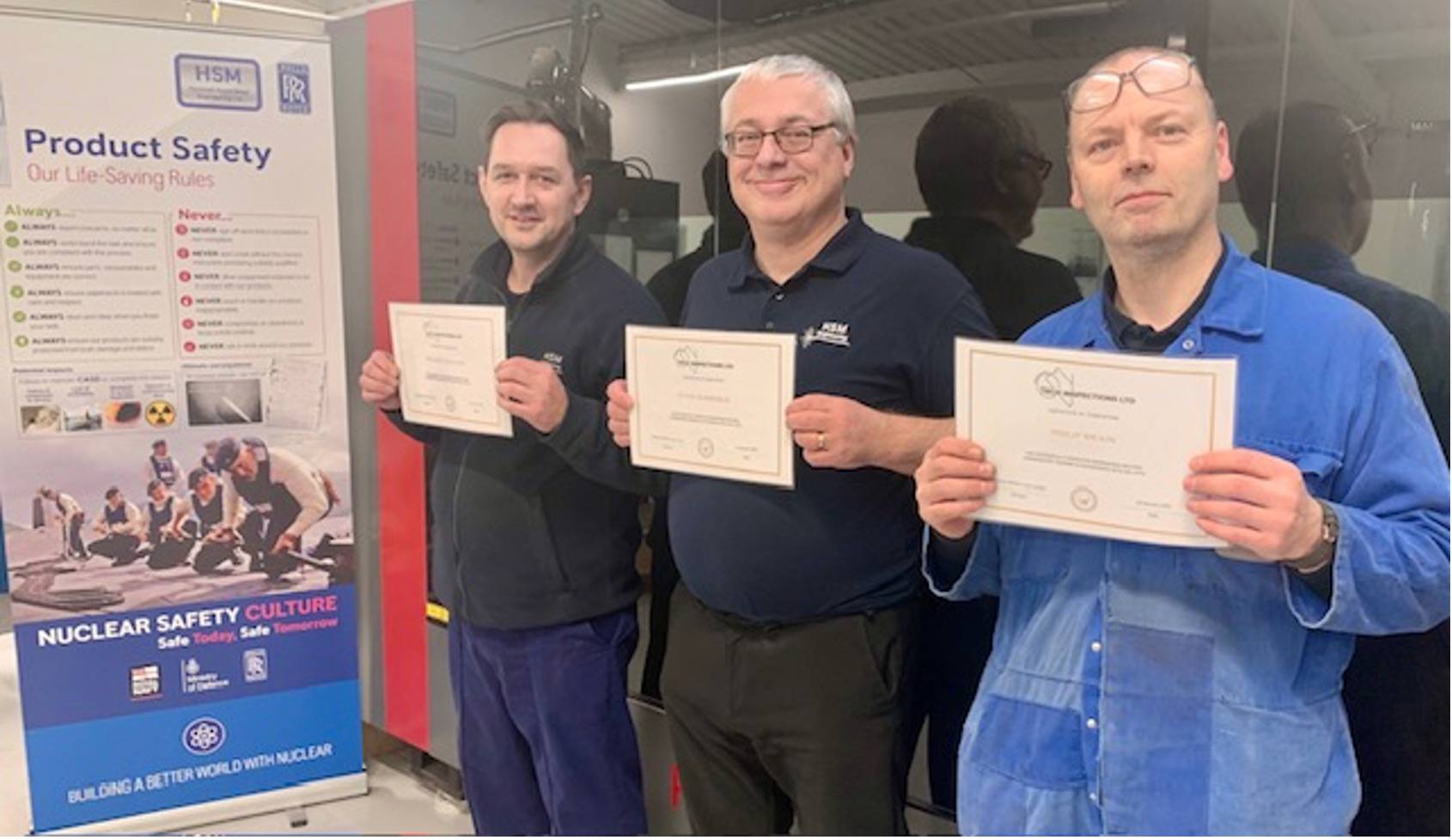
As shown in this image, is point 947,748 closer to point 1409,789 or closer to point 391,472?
point 1409,789

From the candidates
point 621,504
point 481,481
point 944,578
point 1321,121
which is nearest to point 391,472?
point 481,481

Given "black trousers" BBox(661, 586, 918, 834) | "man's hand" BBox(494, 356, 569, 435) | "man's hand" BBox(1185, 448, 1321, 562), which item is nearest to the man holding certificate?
"man's hand" BBox(1185, 448, 1321, 562)

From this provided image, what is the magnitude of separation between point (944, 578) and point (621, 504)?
2.92 ft

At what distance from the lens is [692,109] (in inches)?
88.6

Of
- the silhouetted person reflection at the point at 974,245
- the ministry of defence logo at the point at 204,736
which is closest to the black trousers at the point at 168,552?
the ministry of defence logo at the point at 204,736

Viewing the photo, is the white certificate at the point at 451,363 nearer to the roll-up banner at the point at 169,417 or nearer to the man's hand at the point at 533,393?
the man's hand at the point at 533,393

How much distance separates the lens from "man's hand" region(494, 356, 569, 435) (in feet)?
6.55

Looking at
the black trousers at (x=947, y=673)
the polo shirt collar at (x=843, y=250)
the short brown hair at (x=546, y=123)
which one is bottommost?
the black trousers at (x=947, y=673)

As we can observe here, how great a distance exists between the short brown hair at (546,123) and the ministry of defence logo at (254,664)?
151 cm

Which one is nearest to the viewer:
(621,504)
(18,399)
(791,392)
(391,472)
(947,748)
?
(791,392)

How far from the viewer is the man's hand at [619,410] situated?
1860 millimetres

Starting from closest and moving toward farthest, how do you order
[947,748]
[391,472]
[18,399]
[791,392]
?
[791,392]
[947,748]
[18,399]
[391,472]

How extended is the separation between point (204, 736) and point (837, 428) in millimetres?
2171

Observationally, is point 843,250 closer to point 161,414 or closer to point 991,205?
point 991,205
